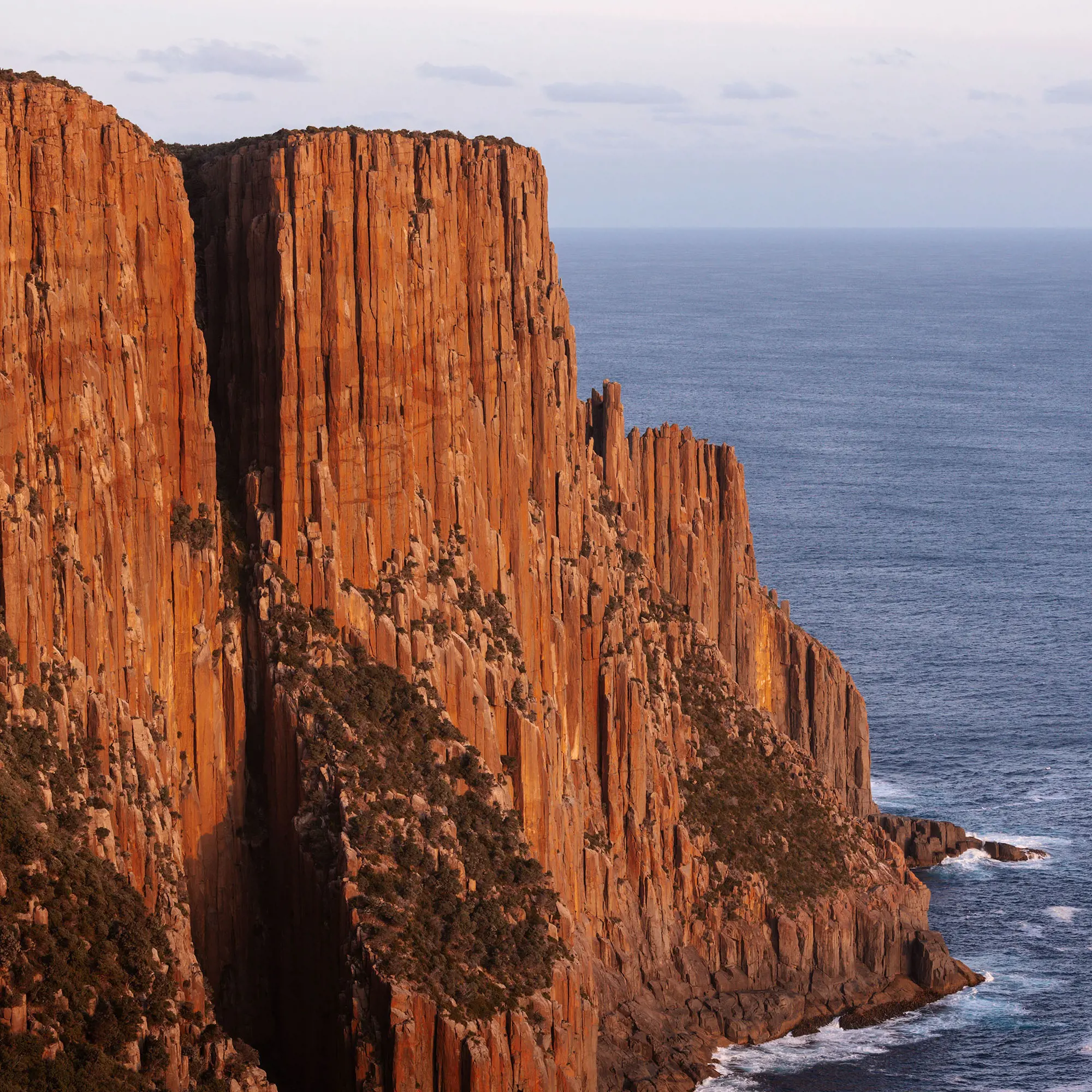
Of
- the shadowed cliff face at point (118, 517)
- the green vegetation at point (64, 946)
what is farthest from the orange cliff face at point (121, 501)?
the green vegetation at point (64, 946)

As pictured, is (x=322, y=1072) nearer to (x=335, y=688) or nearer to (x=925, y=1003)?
(x=335, y=688)

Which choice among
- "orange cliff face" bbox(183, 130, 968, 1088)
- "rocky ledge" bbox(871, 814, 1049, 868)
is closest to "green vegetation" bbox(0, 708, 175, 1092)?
"orange cliff face" bbox(183, 130, 968, 1088)

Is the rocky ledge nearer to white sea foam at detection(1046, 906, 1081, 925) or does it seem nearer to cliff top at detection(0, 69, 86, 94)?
white sea foam at detection(1046, 906, 1081, 925)

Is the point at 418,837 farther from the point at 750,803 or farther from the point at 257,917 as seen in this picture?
the point at 750,803

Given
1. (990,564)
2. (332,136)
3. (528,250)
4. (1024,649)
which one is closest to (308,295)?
(332,136)

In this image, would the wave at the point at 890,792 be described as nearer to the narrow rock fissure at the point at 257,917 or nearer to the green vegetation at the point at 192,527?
the narrow rock fissure at the point at 257,917

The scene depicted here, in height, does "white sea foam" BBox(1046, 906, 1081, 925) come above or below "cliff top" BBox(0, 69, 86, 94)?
below

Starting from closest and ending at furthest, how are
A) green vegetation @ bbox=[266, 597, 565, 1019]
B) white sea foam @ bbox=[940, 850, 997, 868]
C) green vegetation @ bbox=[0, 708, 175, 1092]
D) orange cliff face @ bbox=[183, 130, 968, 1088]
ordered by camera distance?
green vegetation @ bbox=[0, 708, 175, 1092]
green vegetation @ bbox=[266, 597, 565, 1019]
orange cliff face @ bbox=[183, 130, 968, 1088]
white sea foam @ bbox=[940, 850, 997, 868]
